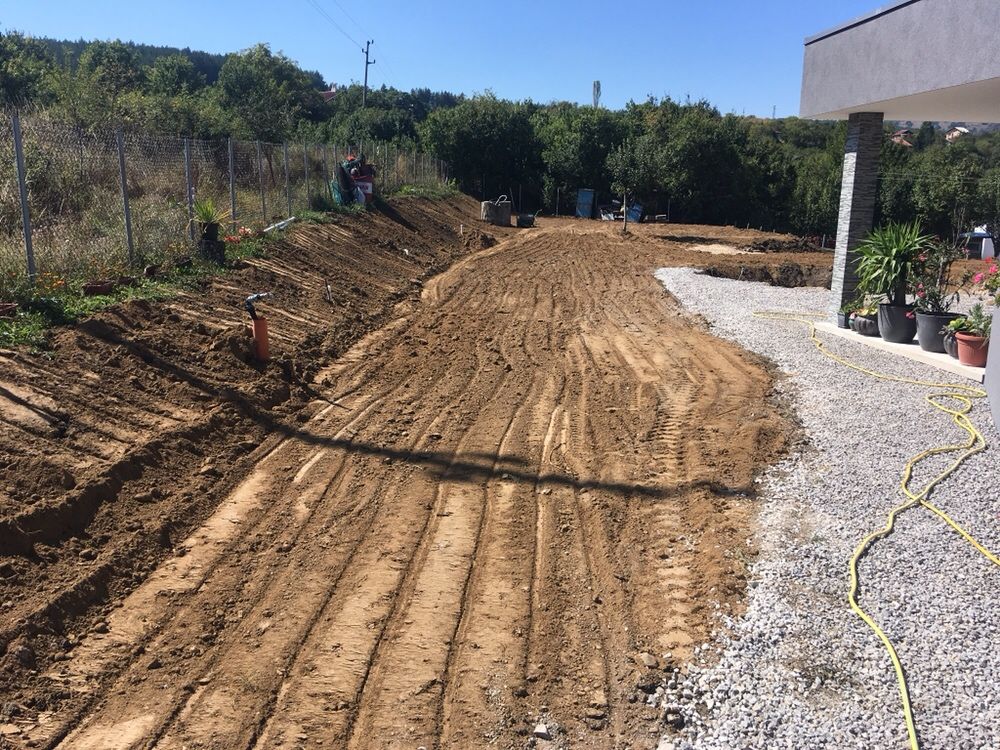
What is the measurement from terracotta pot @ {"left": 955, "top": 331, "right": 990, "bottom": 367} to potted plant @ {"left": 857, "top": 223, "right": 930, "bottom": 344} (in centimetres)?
150

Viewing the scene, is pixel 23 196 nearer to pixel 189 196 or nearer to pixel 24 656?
pixel 189 196

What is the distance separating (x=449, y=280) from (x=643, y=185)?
87.8 ft

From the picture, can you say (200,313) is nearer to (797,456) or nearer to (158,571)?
(158,571)

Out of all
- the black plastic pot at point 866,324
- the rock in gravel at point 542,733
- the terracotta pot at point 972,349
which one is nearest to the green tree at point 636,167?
the black plastic pot at point 866,324

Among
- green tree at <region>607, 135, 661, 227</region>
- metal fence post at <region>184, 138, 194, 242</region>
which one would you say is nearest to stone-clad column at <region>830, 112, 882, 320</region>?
metal fence post at <region>184, 138, 194, 242</region>

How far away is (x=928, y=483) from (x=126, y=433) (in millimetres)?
7023

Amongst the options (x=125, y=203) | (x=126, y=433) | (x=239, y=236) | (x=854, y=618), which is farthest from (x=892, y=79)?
(x=239, y=236)

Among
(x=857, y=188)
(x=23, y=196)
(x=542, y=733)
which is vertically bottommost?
(x=542, y=733)

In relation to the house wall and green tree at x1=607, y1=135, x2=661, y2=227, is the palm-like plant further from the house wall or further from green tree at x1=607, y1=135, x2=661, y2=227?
green tree at x1=607, y1=135, x2=661, y2=227

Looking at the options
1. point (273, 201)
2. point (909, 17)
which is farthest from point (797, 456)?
point (273, 201)

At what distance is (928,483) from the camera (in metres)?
6.68

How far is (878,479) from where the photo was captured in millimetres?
6762

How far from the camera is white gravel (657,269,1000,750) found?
3809mm

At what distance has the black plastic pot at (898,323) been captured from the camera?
469 inches
